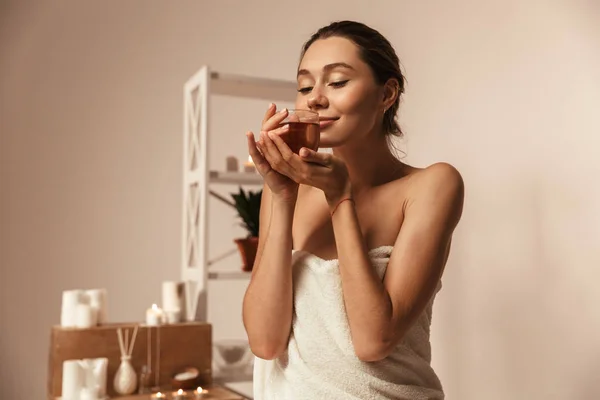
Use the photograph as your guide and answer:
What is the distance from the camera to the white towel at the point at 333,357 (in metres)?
0.95

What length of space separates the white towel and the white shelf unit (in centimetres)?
108

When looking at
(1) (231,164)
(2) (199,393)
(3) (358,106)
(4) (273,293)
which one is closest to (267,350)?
(4) (273,293)

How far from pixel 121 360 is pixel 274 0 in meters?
1.90

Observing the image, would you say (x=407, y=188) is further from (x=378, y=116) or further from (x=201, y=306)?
(x=201, y=306)

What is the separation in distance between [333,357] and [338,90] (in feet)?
1.42

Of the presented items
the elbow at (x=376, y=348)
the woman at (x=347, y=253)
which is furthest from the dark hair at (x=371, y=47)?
the elbow at (x=376, y=348)

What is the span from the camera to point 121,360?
6.09 feet

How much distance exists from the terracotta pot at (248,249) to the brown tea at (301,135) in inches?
46.6

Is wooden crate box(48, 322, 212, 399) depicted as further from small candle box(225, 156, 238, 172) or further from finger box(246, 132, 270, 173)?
finger box(246, 132, 270, 173)

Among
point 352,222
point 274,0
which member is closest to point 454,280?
point 352,222

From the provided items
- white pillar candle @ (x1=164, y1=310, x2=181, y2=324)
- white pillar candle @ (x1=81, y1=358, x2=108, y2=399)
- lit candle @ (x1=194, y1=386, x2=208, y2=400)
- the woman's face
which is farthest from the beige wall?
white pillar candle @ (x1=81, y1=358, x2=108, y2=399)

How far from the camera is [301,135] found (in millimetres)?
941

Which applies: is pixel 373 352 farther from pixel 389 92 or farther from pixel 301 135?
pixel 389 92

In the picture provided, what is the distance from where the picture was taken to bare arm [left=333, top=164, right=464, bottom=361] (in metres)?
0.90
